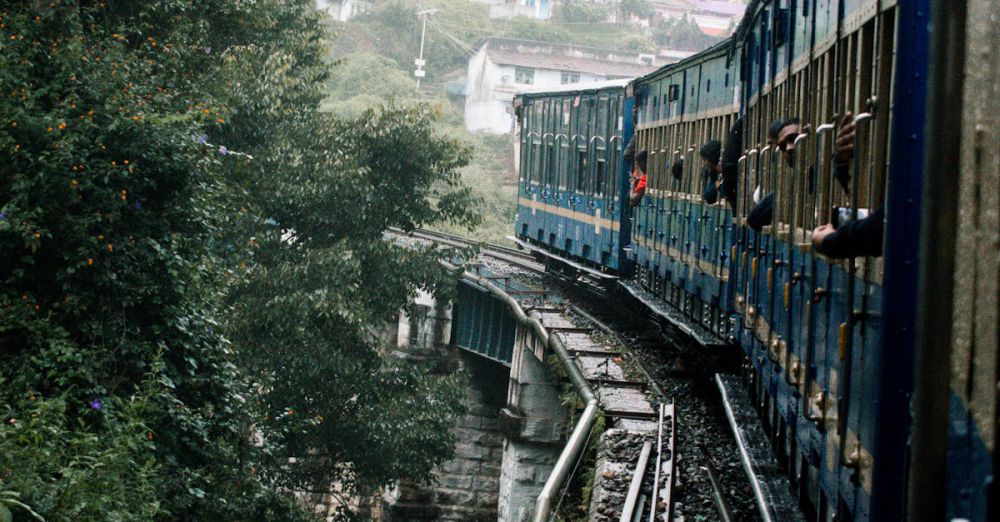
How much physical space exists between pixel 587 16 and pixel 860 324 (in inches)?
2746

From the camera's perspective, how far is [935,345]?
2.65m

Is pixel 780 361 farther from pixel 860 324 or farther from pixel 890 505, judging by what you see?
pixel 890 505

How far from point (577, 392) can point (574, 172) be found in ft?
29.3

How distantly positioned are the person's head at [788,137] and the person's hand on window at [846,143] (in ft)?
6.10

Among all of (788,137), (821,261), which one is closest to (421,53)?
(788,137)

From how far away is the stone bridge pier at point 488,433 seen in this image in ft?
72.4

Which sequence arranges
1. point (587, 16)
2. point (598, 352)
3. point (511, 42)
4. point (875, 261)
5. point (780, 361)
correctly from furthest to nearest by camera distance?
point (587, 16) < point (511, 42) < point (598, 352) < point (780, 361) < point (875, 261)

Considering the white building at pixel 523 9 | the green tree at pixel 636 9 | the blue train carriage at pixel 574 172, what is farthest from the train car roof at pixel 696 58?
the white building at pixel 523 9

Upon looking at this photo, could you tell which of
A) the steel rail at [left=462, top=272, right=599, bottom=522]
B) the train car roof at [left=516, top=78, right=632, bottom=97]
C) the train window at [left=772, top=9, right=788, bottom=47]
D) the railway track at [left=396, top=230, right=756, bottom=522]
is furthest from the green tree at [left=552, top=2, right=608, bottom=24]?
the train window at [left=772, top=9, right=788, bottom=47]

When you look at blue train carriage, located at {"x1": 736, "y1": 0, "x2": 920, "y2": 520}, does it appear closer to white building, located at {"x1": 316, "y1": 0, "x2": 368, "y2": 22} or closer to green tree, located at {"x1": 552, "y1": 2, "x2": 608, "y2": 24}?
green tree, located at {"x1": 552, "y1": 2, "x2": 608, "y2": 24}

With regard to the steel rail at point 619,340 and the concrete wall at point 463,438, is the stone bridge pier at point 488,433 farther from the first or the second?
the steel rail at point 619,340

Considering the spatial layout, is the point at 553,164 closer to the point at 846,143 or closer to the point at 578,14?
the point at 846,143

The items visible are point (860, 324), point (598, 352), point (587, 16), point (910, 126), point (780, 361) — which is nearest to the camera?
point (910, 126)

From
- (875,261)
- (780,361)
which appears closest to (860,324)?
(875,261)
